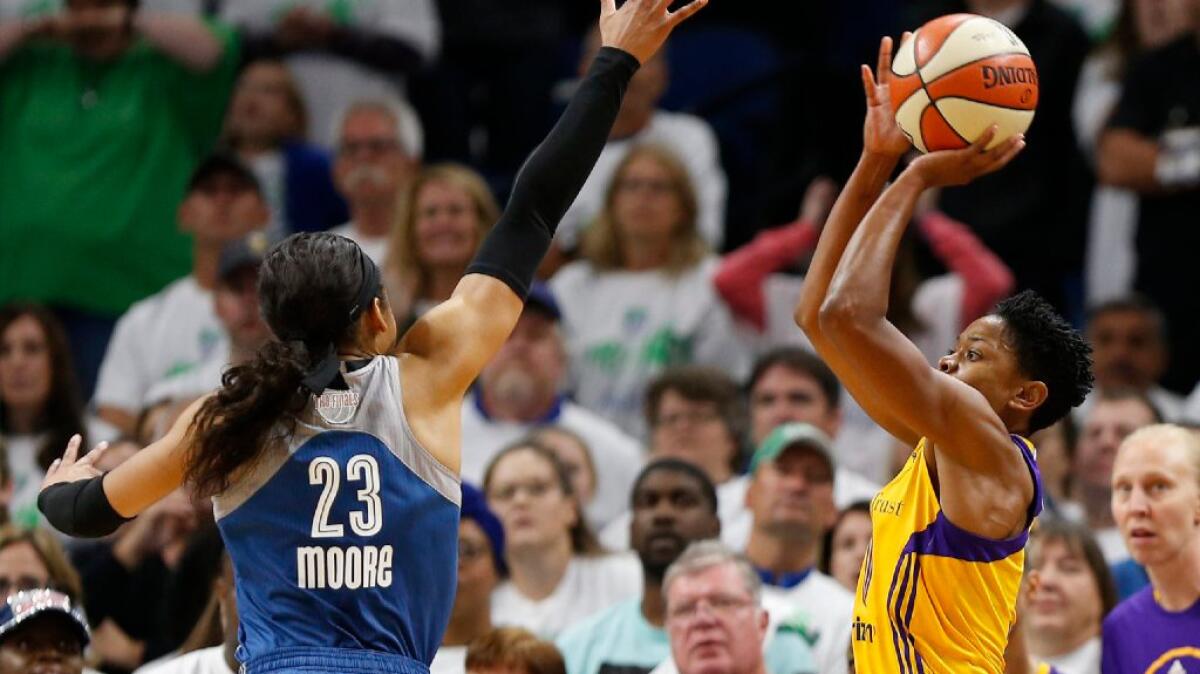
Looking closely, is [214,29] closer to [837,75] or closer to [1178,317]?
[837,75]

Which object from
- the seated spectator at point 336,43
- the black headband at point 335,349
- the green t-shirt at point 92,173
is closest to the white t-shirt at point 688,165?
the seated spectator at point 336,43

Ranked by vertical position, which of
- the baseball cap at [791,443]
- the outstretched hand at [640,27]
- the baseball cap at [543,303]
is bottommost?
the baseball cap at [791,443]

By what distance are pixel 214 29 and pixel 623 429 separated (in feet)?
11.2

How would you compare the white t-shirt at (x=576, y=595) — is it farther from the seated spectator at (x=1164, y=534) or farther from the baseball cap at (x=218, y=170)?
the baseball cap at (x=218, y=170)

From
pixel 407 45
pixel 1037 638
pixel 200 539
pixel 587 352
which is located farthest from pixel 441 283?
pixel 1037 638

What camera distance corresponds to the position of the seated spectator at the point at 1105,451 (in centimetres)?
936

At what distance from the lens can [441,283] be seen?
1077cm

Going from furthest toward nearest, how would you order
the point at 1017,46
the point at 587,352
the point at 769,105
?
the point at 769,105 → the point at 587,352 → the point at 1017,46

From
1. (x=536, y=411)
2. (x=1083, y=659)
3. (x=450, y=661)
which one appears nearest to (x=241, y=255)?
(x=536, y=411)

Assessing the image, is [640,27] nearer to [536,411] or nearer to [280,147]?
[536,411]

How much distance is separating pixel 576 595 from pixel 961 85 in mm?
4091

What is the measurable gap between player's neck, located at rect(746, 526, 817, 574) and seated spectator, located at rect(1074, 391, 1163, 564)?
5.30 feet

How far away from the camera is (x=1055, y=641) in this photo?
817 centimetres

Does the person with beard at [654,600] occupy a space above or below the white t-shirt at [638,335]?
below
